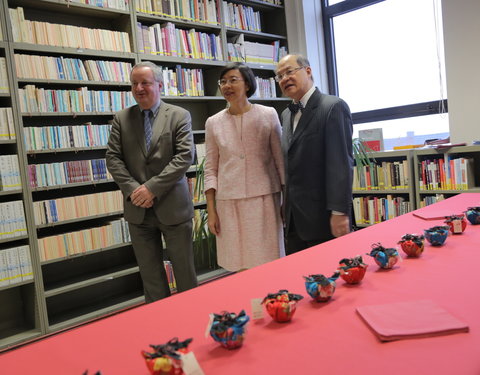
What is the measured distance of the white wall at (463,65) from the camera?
3795mm

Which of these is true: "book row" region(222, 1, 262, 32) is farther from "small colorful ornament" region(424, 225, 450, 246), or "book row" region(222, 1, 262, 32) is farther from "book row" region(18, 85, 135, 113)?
"small colorful ornament" region(424, 225, 450, 246)

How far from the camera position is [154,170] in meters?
2.47

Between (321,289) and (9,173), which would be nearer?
(321,289)

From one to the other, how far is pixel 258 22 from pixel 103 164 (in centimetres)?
244

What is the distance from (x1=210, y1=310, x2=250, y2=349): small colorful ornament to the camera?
0.75 meters

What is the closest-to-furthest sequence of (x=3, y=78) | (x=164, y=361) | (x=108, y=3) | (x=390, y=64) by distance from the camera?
(x=164, y=361) < (x=3, y=78) < (x=108, y=3) < (x=390, y=64)

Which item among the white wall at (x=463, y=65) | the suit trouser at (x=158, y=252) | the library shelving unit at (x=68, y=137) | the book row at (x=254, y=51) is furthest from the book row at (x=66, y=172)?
the white wall at (x=463, y=65)

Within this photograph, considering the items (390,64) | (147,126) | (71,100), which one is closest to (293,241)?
(147,126)

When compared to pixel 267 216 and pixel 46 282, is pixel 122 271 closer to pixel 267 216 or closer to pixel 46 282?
pixel 46 282

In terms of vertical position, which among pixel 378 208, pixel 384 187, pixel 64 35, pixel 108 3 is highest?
pixel 108 3

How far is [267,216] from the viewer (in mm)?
2258

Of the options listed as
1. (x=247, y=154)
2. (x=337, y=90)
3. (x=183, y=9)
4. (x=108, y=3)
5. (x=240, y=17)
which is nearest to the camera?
(x=247, y=154)

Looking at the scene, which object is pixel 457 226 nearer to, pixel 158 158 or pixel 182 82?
pixel 158 158

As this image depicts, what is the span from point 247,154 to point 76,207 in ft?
5.70
